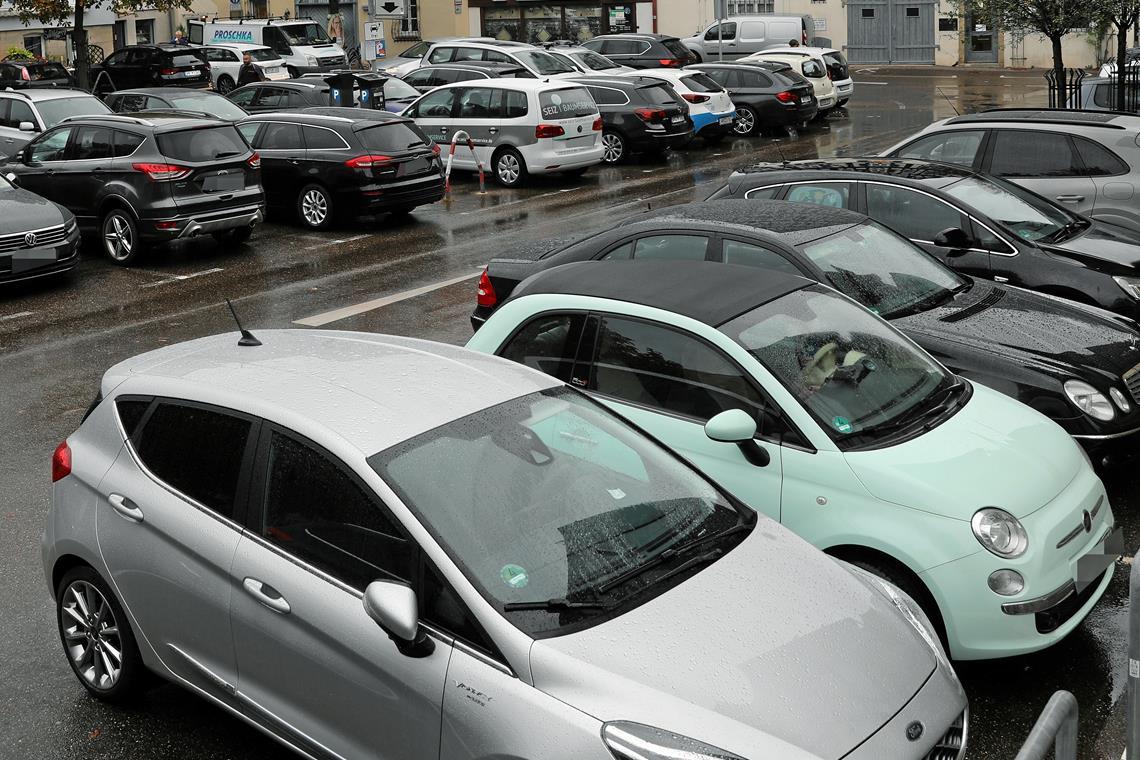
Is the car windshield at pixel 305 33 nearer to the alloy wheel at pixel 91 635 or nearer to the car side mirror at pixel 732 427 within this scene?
the alloy wheel at pixel 91 635

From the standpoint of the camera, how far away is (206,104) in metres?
21.6

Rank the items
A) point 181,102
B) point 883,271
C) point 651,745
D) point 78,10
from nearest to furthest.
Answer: point 651,745 < point 883,271 < point 181,102 < point 78,10

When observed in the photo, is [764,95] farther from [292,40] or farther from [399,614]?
[399,614]

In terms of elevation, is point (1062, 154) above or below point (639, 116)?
below

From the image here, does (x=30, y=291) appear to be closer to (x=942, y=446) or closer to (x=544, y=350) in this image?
(x=544, y=350)

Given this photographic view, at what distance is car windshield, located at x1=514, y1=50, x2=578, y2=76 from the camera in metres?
30.1

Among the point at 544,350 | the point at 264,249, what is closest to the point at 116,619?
the point at 544,350

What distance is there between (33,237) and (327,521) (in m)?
10.3

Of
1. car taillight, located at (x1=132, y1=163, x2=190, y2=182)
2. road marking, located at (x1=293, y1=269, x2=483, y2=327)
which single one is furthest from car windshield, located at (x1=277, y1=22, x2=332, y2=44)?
road marking, located at (x1=293, y1=269, x2=483, y2=327)

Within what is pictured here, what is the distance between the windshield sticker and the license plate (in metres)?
11.9

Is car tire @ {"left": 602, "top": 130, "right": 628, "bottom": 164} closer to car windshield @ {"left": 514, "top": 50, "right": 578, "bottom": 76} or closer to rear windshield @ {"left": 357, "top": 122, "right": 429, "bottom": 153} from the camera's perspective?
rear windshield @ {"left": 357, "top": 122, "right": 429, "bottom": 153}

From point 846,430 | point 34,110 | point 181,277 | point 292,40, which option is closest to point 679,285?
point 846,430

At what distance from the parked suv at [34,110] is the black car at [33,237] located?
540cm

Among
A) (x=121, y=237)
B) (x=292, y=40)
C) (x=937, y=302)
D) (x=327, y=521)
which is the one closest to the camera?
(x=327, y=521)
